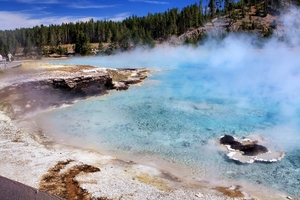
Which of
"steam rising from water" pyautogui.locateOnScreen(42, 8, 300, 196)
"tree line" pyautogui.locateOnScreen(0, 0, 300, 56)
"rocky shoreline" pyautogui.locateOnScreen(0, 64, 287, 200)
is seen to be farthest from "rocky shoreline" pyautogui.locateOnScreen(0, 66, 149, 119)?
"tree line" pyautogui.locateOnScreen(0, 0, 300, 56)

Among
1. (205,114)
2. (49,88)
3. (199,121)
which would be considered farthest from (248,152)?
(49,88)

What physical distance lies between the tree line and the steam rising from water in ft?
112

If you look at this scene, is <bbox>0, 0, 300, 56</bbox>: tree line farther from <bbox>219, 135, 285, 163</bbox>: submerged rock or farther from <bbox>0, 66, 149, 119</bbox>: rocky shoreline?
<bbox>219, 135, 285, 163</bbox>: submerged rock

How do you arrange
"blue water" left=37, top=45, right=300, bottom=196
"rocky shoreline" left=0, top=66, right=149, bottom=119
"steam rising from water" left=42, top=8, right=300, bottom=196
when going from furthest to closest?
"rocky shoreline" left=0, top=66, right=149, bottom=119 → "steam rising from water" left=42, top=8, right=300, bottom=196 → "blue water" left=37, top=45, right=300, bottom=196

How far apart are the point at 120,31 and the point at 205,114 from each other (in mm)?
66354

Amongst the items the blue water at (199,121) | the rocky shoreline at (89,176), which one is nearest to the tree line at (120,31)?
the blue water at (199,121)


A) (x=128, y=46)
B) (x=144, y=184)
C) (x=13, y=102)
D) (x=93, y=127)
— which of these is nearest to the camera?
(x=144, y=184)

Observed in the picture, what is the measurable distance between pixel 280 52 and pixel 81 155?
4621 cm

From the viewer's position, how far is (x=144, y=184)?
11406mm

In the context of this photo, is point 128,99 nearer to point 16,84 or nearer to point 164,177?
point 16,84

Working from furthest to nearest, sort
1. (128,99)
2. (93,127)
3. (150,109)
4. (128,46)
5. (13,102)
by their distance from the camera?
(128,46)
(128,99)
(150,109)
(13,102)
(93,127)

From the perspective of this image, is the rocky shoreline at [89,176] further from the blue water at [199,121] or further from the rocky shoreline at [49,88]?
the rocky shoreline at [49,88]

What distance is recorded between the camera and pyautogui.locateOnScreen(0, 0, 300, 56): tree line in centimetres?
7250

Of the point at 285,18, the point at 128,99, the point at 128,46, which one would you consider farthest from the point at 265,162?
the point at 285,18
